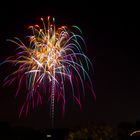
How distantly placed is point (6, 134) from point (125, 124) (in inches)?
600

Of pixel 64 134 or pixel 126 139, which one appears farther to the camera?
pixel 64 134

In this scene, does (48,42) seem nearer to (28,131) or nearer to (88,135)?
(88,135)

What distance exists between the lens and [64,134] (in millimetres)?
57938

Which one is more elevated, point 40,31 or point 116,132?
Answer: point 40,31

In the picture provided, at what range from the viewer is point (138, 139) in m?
38.6

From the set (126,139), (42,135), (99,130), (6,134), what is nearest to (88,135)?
(99,130)

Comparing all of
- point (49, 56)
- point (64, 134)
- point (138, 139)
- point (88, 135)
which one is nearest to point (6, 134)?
point (64, 134)

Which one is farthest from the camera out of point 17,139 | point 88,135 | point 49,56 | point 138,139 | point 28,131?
point 28,131

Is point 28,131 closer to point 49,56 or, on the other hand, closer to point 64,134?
point 64,134

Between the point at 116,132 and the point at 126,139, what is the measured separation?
1528mm

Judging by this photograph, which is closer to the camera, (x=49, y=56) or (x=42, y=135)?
(x=49, y=56)

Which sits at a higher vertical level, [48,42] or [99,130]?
[48,42]

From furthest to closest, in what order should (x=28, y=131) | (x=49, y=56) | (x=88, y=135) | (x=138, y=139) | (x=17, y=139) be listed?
(x=28, y=131) < (x=17, y=139) < (x=88, y=135) < (x=49, y=56) < (x=138, y=139)

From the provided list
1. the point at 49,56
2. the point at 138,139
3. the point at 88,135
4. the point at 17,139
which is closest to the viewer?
the point at 138,139
